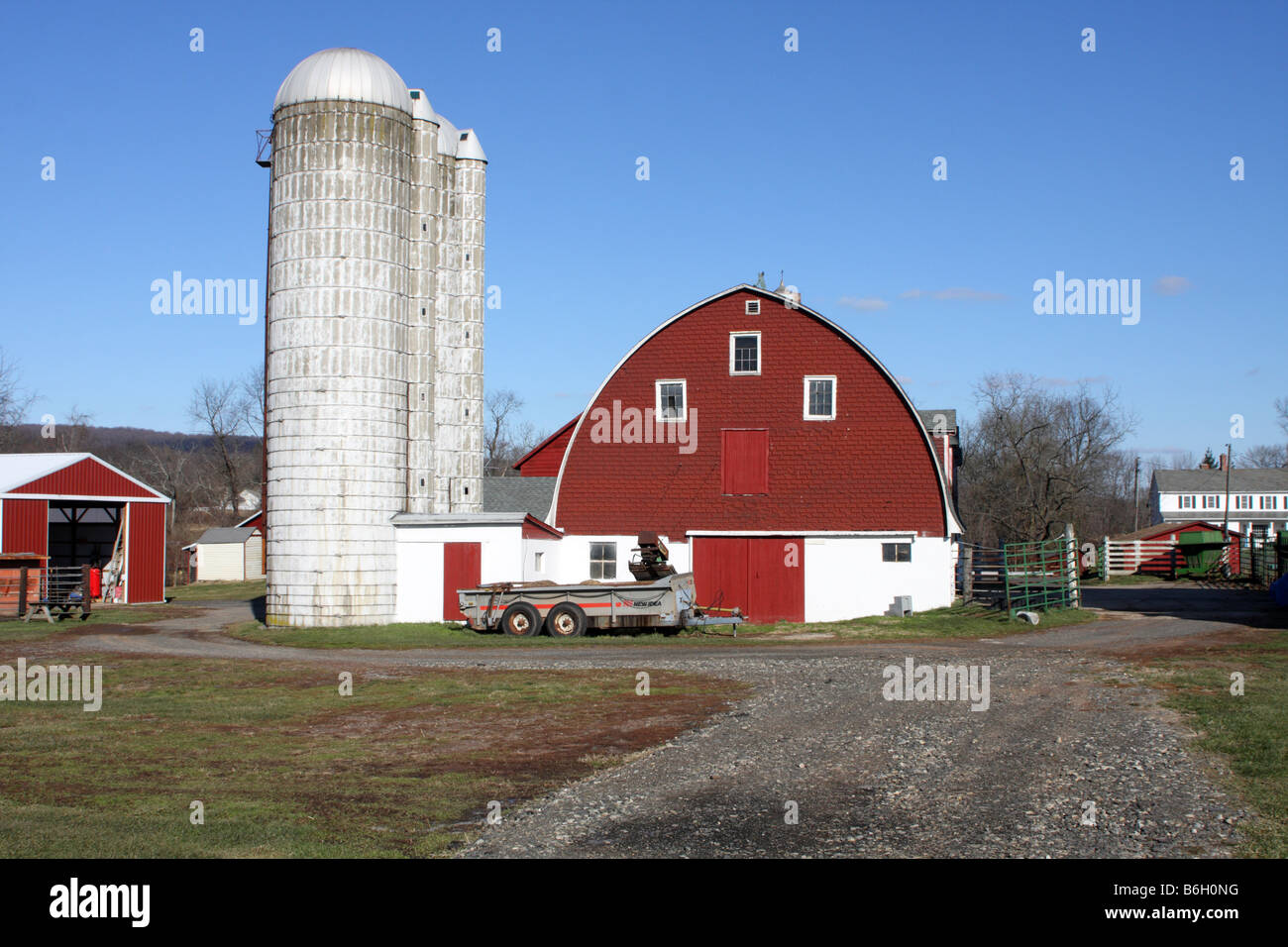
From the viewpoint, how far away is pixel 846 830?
10.5 m

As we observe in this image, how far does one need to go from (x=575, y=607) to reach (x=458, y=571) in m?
5.15

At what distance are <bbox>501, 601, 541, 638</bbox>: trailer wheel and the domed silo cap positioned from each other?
16.3 metres

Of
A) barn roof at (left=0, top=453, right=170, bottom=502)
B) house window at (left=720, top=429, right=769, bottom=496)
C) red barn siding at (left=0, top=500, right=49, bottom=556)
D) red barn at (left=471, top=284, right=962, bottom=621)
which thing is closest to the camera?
red barn at (left=471, top=284, right=962, bottom=621)

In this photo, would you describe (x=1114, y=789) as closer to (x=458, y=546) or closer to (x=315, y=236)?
(x=458, y=546)

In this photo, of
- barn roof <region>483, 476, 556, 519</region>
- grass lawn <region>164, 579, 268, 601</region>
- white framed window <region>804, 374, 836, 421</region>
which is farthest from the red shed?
white framed window <region>804, 374, 836, 421</region>

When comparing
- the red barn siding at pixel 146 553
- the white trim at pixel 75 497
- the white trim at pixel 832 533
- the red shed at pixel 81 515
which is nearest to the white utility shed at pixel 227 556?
the red shed at pixel 81 515

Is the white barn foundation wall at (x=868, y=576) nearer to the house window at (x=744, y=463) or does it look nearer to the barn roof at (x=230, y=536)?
the house window at (x=744, y=463)

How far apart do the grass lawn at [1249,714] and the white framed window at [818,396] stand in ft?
46.2

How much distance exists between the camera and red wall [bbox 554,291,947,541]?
114ft

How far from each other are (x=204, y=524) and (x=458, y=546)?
85241 mm

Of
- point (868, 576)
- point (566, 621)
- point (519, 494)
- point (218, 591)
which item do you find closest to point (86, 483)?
point (218, 591)

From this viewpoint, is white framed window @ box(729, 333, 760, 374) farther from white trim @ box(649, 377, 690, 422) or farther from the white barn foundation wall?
the white barn foundation wall

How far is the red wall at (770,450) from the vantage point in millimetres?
34812
